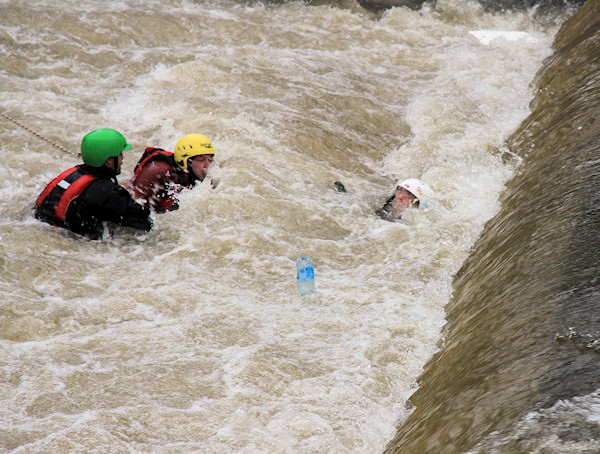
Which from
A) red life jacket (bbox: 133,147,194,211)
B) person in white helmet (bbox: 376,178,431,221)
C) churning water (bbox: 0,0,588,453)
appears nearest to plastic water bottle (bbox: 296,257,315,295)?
churning water (bbox: 0,0,588,453)

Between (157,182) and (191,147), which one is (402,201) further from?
(157,182)

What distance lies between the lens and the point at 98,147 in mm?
5223

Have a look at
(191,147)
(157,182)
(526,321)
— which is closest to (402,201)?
(191,147)

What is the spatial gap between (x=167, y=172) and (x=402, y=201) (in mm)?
2511

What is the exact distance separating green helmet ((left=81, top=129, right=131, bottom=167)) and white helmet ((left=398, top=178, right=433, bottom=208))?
3.01m

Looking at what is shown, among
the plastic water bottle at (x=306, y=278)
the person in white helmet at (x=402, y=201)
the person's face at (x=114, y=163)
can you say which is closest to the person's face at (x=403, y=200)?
the person in white helmet at (x=402, y=201)

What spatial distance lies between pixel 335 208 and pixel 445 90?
454 cm

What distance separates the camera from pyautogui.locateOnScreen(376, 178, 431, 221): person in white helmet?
20.4 ft

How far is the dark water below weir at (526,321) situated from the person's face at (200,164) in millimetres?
2994

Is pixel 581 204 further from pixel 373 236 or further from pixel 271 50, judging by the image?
pixel 271 50

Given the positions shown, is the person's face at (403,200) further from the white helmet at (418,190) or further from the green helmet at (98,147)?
the green helmet at (98,147)

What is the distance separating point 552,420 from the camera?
223 centimetres

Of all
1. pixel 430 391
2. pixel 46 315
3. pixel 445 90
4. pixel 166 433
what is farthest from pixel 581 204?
pixel 445 90

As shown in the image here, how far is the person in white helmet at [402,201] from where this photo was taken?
6.22m
